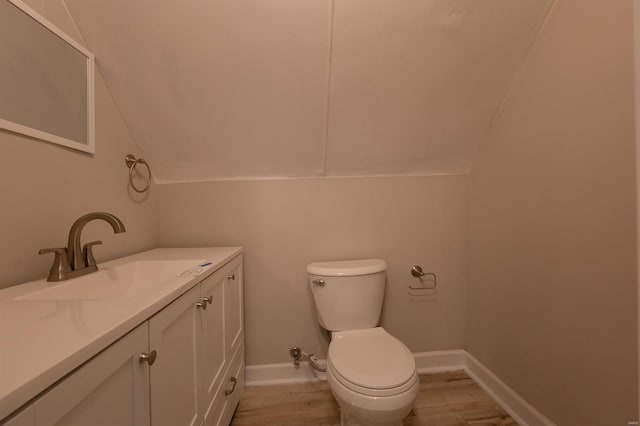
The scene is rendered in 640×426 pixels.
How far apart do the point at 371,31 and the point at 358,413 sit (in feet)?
5.01

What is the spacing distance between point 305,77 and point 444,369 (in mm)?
1907

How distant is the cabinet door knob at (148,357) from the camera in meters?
0.56

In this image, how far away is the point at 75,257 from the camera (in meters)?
0.87

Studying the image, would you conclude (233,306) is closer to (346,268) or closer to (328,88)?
(346,268)

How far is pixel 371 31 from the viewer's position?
1.09 metres

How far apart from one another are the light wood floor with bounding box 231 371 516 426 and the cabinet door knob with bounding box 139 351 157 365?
951 millimetres

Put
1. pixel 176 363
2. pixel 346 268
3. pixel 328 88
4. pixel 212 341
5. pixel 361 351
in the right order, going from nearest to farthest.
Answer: pixel 176 363, pixel 212 341, pixel 361 351, pixel 328 88, pixel 346 268

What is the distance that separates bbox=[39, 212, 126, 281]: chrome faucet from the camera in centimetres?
82

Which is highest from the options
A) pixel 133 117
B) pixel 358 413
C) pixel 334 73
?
pixel 334 73

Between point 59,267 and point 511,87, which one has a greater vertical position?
point 511,87

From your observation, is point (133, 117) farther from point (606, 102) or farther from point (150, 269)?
point (606, 102)

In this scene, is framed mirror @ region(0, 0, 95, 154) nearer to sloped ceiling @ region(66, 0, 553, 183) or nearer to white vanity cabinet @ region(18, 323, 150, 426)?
sloped ceiling @ region(66, 0, 553, 183)

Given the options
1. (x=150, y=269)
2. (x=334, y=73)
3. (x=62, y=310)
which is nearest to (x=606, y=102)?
(x=334, y=73)

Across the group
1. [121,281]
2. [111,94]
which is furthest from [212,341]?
[111,94]
